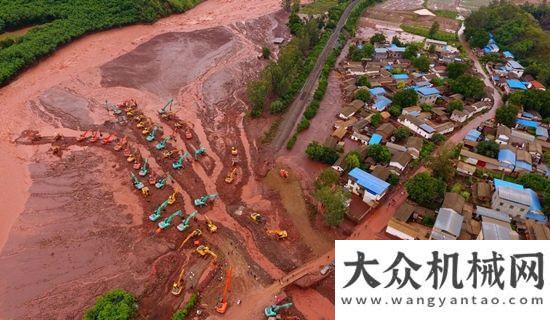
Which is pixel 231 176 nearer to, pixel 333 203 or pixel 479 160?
pixel 333 203

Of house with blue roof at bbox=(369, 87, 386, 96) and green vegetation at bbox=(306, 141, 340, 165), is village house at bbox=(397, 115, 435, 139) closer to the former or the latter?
house with blue roof at bbox=(369, 87, 386, 96)

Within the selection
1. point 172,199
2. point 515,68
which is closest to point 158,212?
point 172,199

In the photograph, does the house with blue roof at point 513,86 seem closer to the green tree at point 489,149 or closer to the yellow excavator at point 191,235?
the green tree at point 489,149

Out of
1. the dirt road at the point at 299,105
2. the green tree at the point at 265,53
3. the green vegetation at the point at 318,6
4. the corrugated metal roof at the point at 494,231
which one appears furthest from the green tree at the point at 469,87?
the green vegetation at the point at 318,6

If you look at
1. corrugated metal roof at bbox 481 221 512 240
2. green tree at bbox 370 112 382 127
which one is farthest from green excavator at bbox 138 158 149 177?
corrugated metal roof at bbox 481 221 512 240

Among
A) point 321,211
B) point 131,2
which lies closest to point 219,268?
point 321,211

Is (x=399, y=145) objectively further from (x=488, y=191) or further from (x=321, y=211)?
(x=321, y=211)
